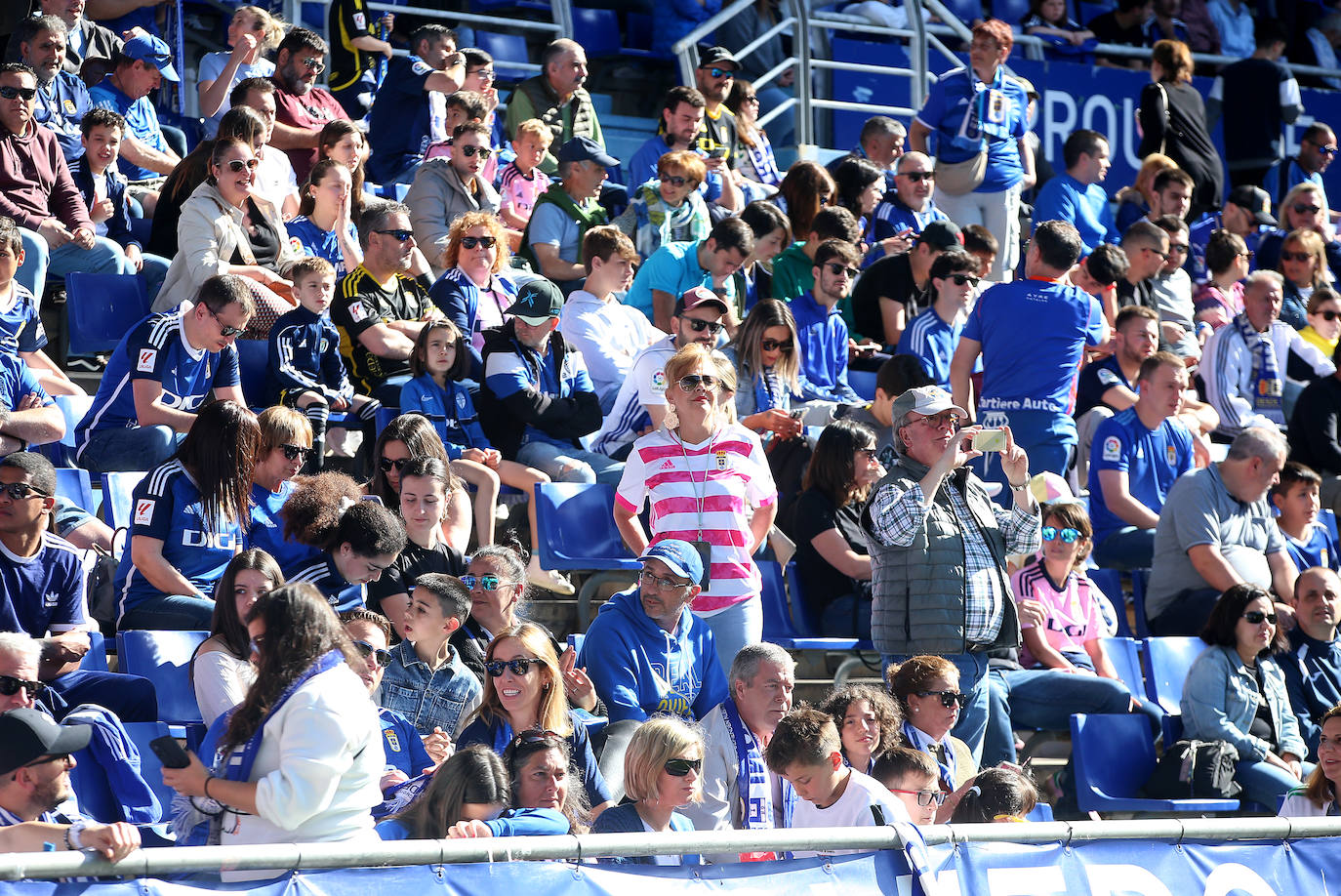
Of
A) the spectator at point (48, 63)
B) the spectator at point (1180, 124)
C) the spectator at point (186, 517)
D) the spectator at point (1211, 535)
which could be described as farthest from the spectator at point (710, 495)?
the spectator at point (1180, 124)

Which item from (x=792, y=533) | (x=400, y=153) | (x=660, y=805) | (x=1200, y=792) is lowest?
(x=1200, y=792)

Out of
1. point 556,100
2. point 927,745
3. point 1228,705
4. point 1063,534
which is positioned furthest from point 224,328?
point 556,100

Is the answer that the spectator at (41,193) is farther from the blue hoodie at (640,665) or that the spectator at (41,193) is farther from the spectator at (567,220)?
the blue hoodie at (640,665)

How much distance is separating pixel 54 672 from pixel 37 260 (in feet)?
8.73

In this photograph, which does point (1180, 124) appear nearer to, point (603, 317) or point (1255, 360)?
point (1255, 360)

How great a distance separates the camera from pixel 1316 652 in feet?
24.0

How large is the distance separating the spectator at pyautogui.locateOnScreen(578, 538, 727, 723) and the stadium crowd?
1cm

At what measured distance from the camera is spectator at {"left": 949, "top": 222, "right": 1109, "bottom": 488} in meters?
8.25

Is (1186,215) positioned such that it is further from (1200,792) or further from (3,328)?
(3,328)

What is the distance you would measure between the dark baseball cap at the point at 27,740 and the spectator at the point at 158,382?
8.11ft

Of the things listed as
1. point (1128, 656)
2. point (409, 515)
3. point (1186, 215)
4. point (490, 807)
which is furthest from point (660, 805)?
point (1186, 215)

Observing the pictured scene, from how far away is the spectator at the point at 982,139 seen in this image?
35.4ft

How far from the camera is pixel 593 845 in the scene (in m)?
3.66

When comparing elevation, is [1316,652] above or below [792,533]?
below
